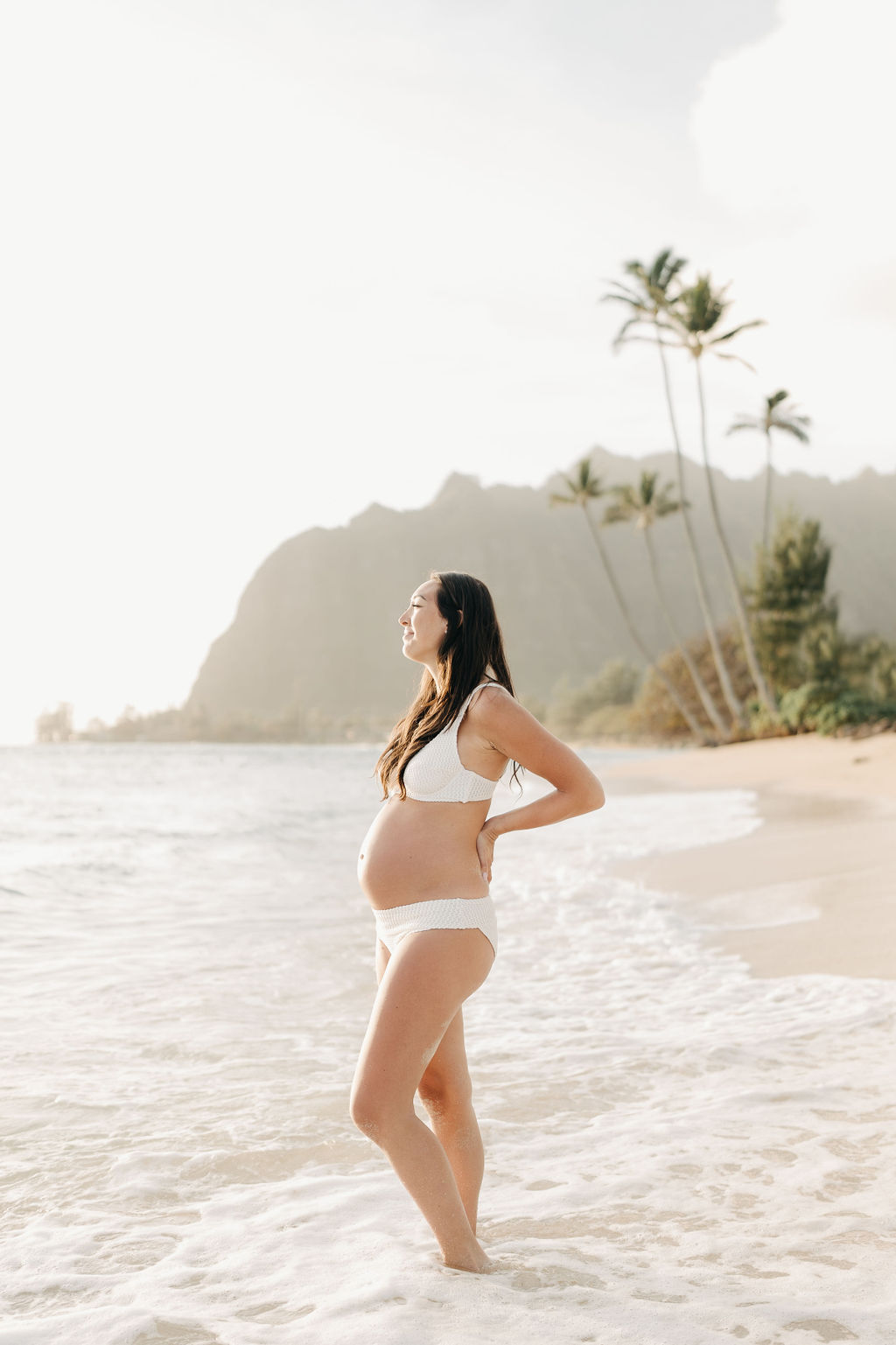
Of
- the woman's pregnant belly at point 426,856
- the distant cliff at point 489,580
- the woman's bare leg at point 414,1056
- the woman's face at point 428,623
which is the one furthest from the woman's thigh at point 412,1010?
the distant cliff at point 489,580

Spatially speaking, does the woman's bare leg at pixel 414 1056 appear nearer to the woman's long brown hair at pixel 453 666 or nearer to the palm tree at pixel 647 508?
the woman's long brown hair at pixel 453 666

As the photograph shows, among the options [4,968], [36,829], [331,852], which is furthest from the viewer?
[36,829]

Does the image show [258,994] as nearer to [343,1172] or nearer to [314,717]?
[343,1172]

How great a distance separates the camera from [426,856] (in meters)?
2.48

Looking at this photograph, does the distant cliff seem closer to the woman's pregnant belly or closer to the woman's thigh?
the woman's pregnant belly

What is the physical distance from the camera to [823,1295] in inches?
92.0

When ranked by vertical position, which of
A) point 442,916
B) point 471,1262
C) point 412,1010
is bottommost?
point 471,1262

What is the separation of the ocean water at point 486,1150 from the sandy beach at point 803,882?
1.13 feet

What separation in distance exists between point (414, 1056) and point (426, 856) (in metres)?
0.45

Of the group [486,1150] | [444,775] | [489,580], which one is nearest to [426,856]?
[444,775]

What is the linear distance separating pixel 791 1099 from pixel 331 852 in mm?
10196

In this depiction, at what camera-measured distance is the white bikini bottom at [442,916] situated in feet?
7.93

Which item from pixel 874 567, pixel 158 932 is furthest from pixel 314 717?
pixel 158 932

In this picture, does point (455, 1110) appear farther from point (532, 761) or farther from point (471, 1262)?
point (532, 761)
